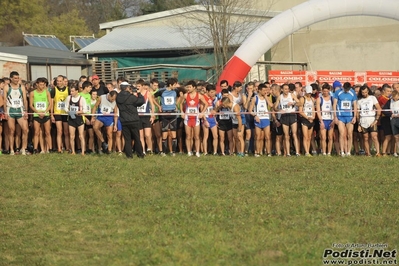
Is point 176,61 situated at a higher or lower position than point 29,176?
higher

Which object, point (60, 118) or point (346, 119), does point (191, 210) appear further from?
point (60, 118)

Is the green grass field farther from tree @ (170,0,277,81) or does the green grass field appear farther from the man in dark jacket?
tree @ (170,0,277,81)

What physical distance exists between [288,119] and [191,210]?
7.81 meters

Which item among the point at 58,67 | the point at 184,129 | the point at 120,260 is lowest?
the point at 120,260

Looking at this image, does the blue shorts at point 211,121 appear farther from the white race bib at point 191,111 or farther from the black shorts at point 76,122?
the black shorts at point 76,122

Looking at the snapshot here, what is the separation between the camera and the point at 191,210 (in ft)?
39.4

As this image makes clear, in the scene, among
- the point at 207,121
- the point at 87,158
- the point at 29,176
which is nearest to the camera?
the point at 29,176

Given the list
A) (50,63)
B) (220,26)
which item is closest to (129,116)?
(220,26)

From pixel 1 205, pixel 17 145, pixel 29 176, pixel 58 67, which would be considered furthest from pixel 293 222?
pixel 58 67

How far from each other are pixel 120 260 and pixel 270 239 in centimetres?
202

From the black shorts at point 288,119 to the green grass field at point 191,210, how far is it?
190 cm

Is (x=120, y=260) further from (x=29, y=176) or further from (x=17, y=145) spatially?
(x=17, y=145)

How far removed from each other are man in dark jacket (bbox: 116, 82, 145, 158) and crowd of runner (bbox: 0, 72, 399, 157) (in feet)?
3.61

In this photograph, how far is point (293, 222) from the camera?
1113 cm
